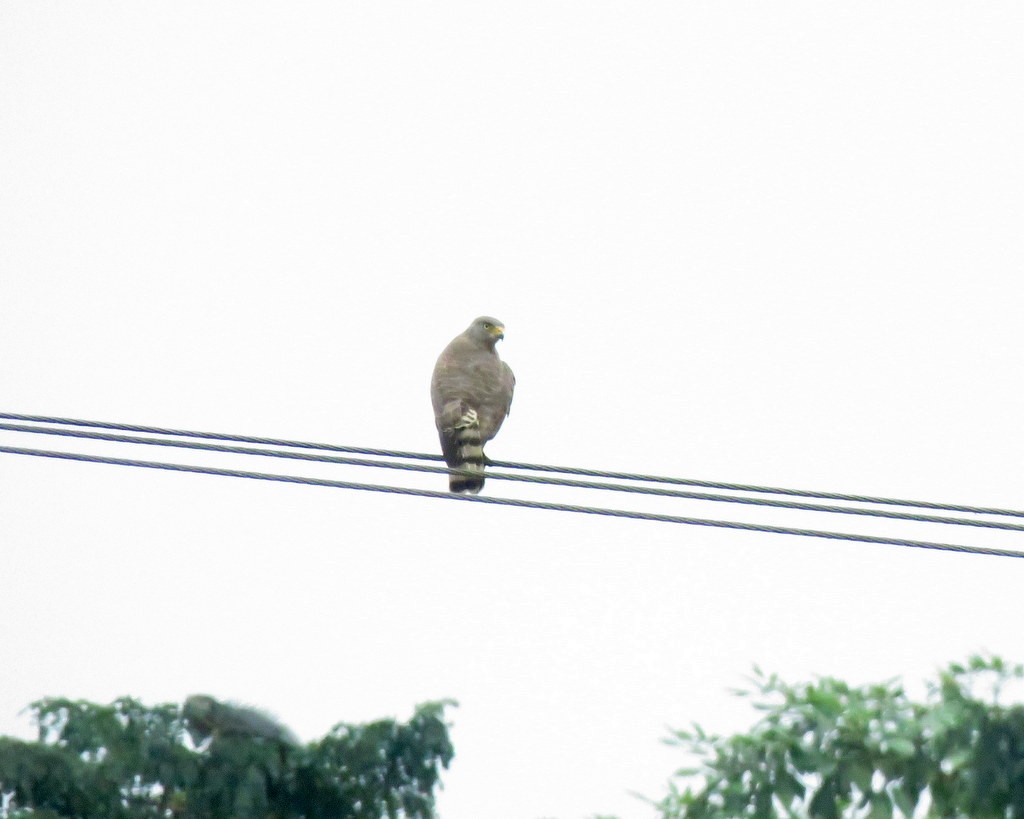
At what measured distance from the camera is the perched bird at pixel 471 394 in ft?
35.8

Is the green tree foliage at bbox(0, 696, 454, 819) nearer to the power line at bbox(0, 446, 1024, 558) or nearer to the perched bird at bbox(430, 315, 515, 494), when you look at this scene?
the perched bird at bbox(430, 315, 515, 494)

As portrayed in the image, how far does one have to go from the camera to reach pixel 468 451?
1090 centimetres

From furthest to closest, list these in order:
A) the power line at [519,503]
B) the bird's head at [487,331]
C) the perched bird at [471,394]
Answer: the bird's head at [487,331] → the perched bird at [471,394] → the power line at [519,503]

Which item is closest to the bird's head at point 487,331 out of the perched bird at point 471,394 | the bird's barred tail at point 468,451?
the perched bird at point 471,394

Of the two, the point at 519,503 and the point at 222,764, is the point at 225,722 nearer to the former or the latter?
the point at 222,764

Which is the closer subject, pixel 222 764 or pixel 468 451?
pixel 468 451

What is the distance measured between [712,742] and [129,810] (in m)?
6.06

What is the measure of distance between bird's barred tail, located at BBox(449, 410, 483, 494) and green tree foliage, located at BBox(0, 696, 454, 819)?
4754mm

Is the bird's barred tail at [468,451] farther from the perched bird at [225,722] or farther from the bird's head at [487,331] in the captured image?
the perched bird at [225,722]

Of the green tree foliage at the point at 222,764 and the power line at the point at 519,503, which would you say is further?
the green tree foliage at the point at 222,764

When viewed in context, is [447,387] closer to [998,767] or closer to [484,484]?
[484,484]

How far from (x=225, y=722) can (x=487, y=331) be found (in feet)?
15.6

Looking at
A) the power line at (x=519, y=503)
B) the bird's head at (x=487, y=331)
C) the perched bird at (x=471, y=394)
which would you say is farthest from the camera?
the bird's head at (x=487, y=331)

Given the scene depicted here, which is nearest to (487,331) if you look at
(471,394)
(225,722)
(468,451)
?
(471,394)
